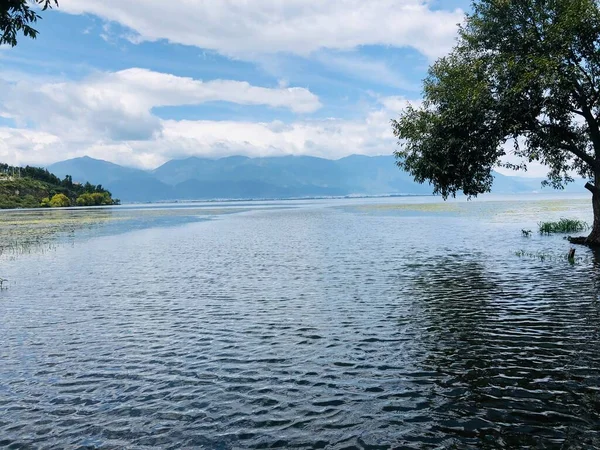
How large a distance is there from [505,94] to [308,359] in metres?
28.1

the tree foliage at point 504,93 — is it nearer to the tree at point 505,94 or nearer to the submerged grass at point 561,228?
the tree at point 505,94

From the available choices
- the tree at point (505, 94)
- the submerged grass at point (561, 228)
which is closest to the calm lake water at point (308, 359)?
the tree at point (505, 94)

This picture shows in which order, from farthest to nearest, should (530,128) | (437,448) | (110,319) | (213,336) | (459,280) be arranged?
1. (530,128)
2. (459,280)
3. (110,319)
4. (213,336)
5. (437,448)

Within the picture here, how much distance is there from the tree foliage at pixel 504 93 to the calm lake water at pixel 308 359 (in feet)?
34.4

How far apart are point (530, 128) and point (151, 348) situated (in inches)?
1403

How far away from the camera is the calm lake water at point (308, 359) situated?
1099 cm

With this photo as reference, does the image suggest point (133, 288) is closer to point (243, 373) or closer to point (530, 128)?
point (243, 373)

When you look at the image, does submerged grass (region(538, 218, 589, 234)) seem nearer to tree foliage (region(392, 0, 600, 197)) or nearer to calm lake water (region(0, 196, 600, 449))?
tree foliage (region(392, 0, 600, 197))

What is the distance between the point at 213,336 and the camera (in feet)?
63.5

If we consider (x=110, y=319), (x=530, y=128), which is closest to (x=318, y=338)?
(x=110, y=319)

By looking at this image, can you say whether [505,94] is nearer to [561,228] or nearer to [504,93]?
[504,93]

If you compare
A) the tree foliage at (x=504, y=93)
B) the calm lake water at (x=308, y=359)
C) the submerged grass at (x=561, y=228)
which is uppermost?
the tree foliage at (x=504, y=93)

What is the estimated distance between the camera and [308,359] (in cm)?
1608

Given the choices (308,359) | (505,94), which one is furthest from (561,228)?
(308,359)
